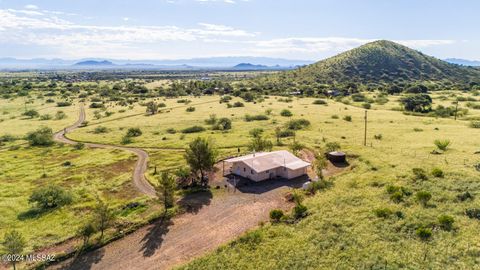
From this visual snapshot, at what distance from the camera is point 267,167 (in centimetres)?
5409

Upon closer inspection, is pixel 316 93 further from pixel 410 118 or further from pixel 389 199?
pixel 389 199

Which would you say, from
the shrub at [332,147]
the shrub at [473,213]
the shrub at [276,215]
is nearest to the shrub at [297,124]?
the shrub at [332,147]

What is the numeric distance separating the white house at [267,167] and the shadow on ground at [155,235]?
647 inches

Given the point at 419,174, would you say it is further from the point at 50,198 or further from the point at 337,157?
the point at 50,198

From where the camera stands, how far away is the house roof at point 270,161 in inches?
2130

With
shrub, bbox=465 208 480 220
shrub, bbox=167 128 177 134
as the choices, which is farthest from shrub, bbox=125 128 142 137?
shrub, bbox=465 208 480 220

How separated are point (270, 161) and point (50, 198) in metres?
32.5

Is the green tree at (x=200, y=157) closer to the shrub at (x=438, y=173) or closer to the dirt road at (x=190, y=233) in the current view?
Result: the dirt road at (x=190, y=233)

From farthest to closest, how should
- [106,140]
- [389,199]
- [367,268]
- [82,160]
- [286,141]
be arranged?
[106,140] → [286,141] → [82,160] → [389,199] → [367,268]

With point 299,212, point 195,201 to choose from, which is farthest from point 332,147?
point 195,201

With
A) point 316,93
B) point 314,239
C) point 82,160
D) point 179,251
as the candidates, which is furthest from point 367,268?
point 316,93

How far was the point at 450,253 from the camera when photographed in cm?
3098

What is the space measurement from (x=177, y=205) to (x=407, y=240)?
27.5 metres

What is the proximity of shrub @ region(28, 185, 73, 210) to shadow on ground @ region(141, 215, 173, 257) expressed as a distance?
15036mm
